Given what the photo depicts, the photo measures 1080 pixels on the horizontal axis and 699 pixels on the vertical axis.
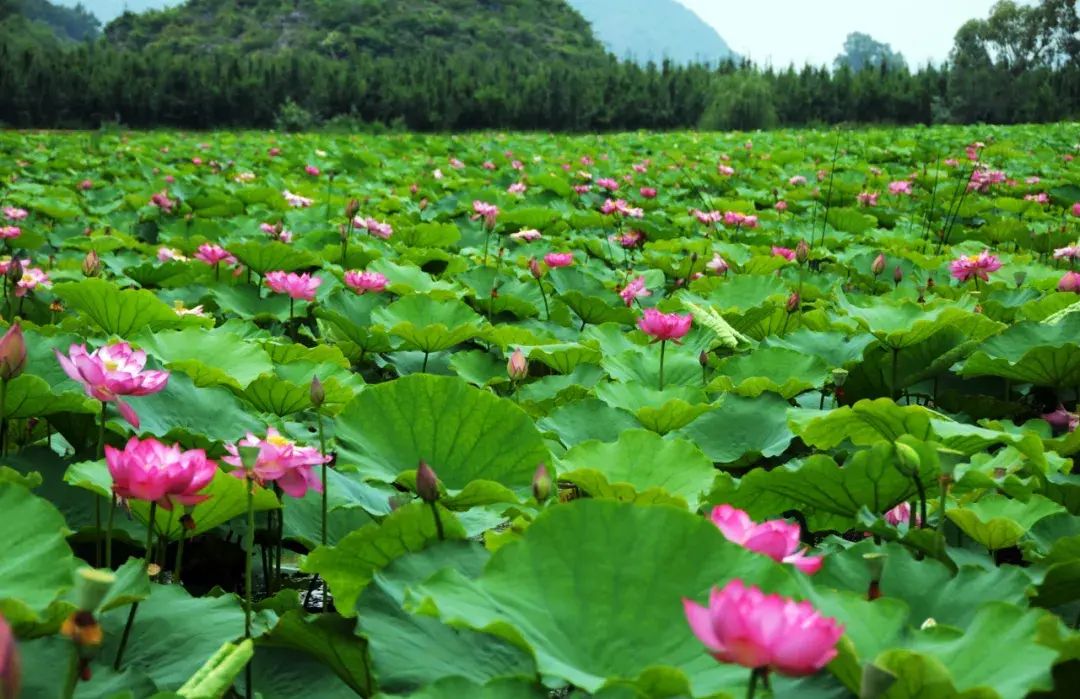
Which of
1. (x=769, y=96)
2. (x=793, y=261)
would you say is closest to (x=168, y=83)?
(x=769, y=96)

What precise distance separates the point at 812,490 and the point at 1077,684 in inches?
15.9

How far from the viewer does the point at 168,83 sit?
25422 millimetres

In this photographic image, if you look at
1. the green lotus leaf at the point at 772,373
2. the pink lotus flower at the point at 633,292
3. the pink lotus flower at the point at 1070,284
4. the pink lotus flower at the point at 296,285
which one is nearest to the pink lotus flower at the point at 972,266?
the pink lotus flower at the point at 1070,284

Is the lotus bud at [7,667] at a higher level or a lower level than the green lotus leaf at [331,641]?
higher

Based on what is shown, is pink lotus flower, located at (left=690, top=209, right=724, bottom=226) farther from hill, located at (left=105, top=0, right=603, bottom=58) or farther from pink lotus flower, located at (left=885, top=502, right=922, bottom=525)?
hill, located at (left=105, top=0, right=603, bottom=58)

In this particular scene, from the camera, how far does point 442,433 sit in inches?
45.2

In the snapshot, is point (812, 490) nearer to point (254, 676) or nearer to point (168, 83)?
point (254, 676)

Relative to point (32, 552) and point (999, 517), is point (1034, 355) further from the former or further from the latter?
point (32, 552)

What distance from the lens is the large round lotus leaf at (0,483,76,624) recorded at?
0.78m

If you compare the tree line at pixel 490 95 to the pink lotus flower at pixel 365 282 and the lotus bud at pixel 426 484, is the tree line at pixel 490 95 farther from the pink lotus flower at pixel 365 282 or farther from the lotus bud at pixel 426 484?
the lotus bud at pixel 426 484

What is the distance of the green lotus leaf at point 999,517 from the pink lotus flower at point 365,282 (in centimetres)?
147

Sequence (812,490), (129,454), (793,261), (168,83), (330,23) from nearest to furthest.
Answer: (129,454) → (812,490) → (793,261) → (168,83) → (330,23)

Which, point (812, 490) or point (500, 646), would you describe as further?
point (812, 490)

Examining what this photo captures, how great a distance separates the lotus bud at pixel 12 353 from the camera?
98 centimetres
